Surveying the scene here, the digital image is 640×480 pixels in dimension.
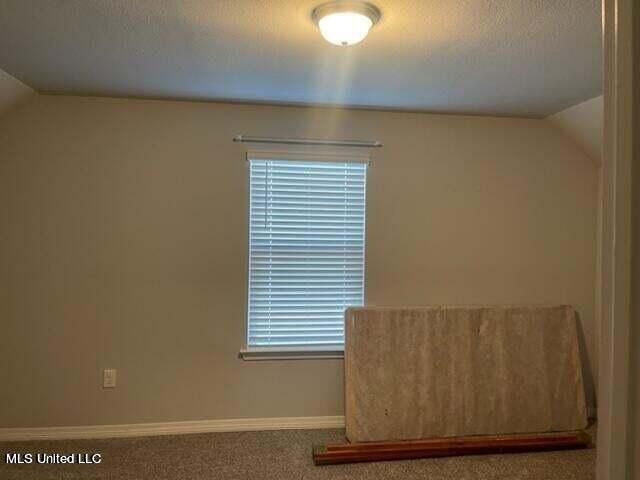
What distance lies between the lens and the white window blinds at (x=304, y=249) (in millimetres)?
3160

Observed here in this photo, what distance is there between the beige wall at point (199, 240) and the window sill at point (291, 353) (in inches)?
2.5

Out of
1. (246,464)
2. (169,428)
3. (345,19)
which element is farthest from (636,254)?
(169,428)

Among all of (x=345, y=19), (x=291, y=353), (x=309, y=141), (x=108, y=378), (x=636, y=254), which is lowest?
(x=108, y=378)

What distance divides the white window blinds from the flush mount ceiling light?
142cm

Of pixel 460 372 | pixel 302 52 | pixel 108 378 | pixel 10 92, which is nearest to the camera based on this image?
pixel 302 52

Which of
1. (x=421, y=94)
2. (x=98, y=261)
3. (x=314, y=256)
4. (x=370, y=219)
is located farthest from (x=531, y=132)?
(x=98, y=261)

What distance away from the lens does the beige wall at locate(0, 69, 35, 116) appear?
101 inches

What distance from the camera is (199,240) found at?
10.2 ft

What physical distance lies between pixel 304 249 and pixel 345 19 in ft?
5.79

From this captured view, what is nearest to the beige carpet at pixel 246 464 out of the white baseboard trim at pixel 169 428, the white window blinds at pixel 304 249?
the white baseboard trim at pixel 169 428

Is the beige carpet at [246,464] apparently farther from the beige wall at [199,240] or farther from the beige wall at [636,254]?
the beige wall at [636,254]

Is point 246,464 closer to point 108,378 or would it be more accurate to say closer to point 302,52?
point 108,378

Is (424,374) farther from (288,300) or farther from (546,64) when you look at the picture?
(546,64)

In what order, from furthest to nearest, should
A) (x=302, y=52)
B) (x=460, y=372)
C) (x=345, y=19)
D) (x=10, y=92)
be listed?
1. (x=460, y=372)
2. (x=10, y=92)
3. (x=302, y=52)
4. (x=345, y=19)
